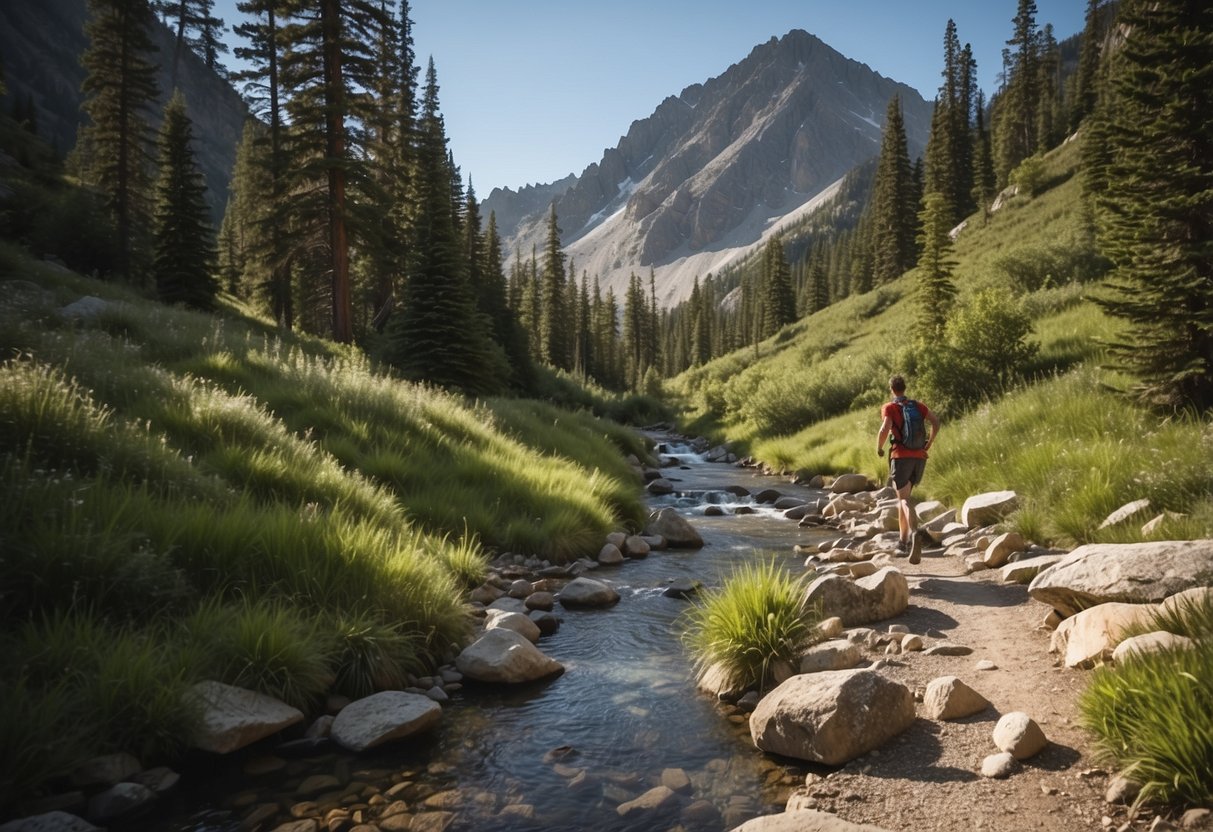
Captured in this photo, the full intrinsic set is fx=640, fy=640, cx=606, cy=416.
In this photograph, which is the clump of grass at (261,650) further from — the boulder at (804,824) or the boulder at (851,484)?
the boulder at (851,484)

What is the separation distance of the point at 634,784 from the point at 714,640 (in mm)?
1642

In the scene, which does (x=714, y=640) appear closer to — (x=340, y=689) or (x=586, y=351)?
(x=340, y=689)

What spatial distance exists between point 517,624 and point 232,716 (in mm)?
2717

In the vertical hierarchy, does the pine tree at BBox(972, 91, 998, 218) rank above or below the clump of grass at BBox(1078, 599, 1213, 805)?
above

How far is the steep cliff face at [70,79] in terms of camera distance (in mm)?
92812

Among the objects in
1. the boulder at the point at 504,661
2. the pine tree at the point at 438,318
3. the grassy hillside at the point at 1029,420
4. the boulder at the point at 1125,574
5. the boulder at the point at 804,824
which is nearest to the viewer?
the boulder at the point at 804,824

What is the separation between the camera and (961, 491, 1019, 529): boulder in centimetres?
893

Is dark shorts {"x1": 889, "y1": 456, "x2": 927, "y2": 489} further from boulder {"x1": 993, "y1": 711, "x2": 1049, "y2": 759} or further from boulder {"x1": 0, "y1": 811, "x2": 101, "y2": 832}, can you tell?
boulder {"x1": 0, "y1": 811, "x2": 101, "y2": 832}

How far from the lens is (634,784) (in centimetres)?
403

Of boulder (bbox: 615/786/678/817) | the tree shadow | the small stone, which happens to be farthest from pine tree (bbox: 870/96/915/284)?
boulder (bbox: 615/786/678/817)

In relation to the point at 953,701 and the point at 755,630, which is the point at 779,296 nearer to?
the point at 755,630

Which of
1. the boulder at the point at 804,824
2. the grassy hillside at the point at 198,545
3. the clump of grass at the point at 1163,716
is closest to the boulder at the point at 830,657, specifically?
the clump of grass at the point at 1163,716

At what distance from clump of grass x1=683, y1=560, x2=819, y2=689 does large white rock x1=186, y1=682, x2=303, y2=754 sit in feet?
10.6

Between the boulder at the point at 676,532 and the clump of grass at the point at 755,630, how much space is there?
5.08m
